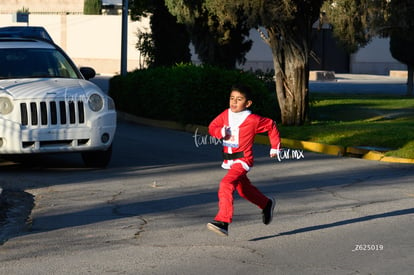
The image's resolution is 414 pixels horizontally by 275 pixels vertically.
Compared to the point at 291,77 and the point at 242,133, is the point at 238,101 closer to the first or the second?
the point at 242,133

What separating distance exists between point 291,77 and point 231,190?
13035mm

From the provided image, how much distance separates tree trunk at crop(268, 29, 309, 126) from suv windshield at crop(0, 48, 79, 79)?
730 cm

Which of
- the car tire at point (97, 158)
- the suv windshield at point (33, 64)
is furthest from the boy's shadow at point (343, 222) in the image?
the suv windshield at point (33, 64)

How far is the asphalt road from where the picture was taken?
25.8 feet

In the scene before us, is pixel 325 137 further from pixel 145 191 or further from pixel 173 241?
pixel 173 241

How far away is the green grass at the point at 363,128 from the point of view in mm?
17766

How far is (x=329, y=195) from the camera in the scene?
1184 cm

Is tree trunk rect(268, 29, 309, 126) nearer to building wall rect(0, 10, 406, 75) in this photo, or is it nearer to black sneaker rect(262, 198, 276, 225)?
black sneaker rect(262, 198, 276, 225)

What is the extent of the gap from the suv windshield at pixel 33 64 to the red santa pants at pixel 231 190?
20.9 ft

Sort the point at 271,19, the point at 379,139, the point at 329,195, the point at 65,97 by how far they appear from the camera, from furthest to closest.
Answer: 1. the point at 271,19
2. the point at 379,139
3. the point at 65,97
4. the point at 329,195

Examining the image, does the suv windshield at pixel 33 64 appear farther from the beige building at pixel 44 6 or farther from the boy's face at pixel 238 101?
the beige building at pixel 44 6

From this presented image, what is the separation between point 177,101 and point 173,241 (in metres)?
13.7

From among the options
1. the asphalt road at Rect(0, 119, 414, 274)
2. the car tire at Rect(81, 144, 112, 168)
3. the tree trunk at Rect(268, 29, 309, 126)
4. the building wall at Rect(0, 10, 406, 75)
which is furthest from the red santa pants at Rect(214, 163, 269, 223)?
the building wall at Rect(0, 10, 406, 75)

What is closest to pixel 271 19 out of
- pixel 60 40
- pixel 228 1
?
pixel 228 1
